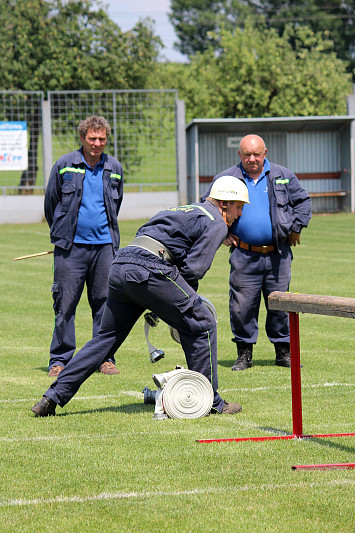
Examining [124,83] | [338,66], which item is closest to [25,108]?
[124,83]

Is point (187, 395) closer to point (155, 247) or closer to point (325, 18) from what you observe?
point (155, 247)

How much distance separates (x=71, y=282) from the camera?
845cm

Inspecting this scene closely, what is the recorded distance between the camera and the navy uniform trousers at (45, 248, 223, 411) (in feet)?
20.8

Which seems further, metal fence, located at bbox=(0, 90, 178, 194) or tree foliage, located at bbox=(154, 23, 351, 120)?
tree foliage, located at bbox=(154, 23, 351, 120)

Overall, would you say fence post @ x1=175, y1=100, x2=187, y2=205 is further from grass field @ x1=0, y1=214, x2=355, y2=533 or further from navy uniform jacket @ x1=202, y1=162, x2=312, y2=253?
navy uniform jacket @ x1=202, y1=162, x2=312, y2=253

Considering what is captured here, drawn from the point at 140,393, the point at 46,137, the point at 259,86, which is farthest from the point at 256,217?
the point at 259,86

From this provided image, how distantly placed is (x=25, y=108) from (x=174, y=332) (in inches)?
970

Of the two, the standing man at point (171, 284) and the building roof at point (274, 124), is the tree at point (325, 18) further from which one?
the standing man at point (171, 284)

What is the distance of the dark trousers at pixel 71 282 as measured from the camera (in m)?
8.44

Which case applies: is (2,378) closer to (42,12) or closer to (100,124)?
(100,124)

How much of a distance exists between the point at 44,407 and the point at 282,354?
10.1 feet

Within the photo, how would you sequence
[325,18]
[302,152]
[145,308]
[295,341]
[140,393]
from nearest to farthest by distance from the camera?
[295,341] < [145,308] < [140,393] < [302,152] < [325,18]

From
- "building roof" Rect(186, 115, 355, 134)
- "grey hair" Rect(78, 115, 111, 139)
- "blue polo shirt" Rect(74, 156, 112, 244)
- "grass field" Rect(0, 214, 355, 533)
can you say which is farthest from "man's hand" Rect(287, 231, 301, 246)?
"building roof" Rect(186, 115, 355, 134)

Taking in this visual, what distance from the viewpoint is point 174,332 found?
283 inches
